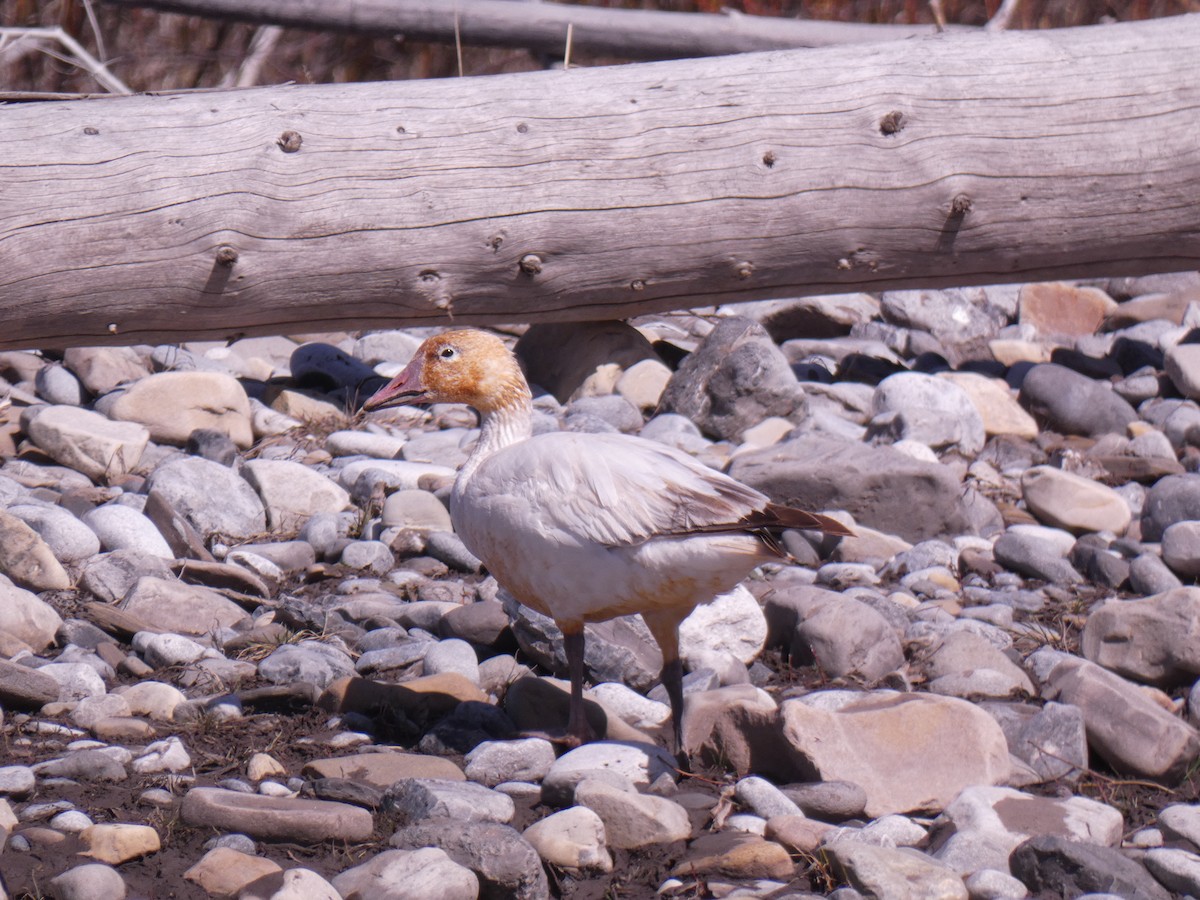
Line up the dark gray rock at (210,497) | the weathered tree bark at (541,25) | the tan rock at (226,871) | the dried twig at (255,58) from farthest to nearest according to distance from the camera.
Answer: the dried twig at (255,58) → the weathered tree bark at (541,25) → the dark gray rock at (210,497) → the tan rock at (226,871)

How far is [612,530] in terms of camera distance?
11.8 feet

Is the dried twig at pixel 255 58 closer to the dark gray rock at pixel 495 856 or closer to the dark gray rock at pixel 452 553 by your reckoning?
the dark gray rock at pixel 452 553

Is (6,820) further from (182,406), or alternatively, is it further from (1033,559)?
(1033,559)

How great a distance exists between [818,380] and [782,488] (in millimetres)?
1703

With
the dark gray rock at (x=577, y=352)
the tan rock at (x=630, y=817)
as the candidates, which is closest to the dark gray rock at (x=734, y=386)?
the dark gray rock at (x=577, y=352)

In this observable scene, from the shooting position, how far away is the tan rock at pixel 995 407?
6492 millimetres

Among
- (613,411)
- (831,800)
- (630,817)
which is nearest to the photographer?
(630,817)

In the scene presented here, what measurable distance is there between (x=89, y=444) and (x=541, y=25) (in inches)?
184

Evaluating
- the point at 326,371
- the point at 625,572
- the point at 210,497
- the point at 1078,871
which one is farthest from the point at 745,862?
the point at 326,371

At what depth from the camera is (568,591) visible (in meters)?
3.68

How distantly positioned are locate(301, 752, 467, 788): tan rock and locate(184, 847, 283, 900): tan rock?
0.42 meters

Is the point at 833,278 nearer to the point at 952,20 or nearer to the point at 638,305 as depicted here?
the point at 638,305

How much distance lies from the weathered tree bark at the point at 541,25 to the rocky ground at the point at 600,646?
2.80m

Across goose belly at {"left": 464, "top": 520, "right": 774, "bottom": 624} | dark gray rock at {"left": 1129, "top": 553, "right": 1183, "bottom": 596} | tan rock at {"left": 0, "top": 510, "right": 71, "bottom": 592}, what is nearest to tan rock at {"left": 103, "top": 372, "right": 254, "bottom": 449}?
tan rock at {"left": 0, "top": 510, "right": 71, "bottom": 592}
